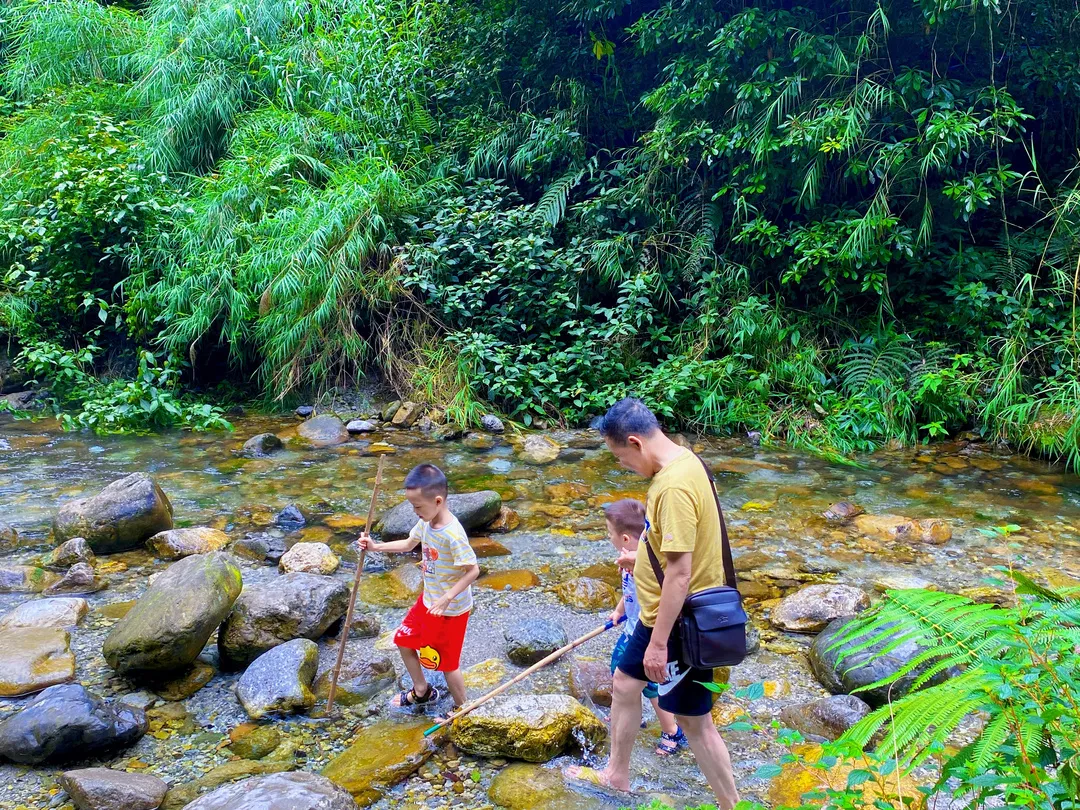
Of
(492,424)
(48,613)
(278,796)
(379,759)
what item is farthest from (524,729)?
(492,424)

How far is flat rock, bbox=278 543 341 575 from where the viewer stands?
15.8 feet

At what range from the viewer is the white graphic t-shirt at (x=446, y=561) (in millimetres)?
3162

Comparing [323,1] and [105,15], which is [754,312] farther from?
[105,15]

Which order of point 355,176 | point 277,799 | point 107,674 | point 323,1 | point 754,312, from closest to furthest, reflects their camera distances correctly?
point 277,799 → point 107,674 → point 754,312 → point 355,176 → point 323,1

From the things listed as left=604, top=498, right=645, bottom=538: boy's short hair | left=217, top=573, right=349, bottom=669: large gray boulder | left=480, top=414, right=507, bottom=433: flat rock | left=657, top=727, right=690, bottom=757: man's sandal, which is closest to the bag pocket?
left=604, top=498, right=645, bottom=538: boy's short hair

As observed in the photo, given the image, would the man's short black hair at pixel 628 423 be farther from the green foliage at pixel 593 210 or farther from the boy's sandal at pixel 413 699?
the green foliage at pixel 593 210

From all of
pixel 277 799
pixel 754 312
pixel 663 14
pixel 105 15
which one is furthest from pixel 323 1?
pixel 277 799

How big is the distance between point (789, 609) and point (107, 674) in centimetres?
354

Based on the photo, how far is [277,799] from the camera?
2.38 metres

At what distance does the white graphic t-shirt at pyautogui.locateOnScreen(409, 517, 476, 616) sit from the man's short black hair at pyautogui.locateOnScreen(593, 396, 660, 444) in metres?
1.01

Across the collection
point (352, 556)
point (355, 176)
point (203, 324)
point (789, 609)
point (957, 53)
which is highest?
point (957, 53)

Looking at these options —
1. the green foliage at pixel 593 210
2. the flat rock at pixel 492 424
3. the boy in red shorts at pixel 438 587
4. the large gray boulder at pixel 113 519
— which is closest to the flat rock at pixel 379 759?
the boy in red shorts at pixel 438 587

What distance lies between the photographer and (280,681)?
3371mm

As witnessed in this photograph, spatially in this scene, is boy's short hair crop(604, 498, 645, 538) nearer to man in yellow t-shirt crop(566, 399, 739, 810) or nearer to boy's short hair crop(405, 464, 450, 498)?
man in yellow t-shirt crop(566, 399, 739, 810)
